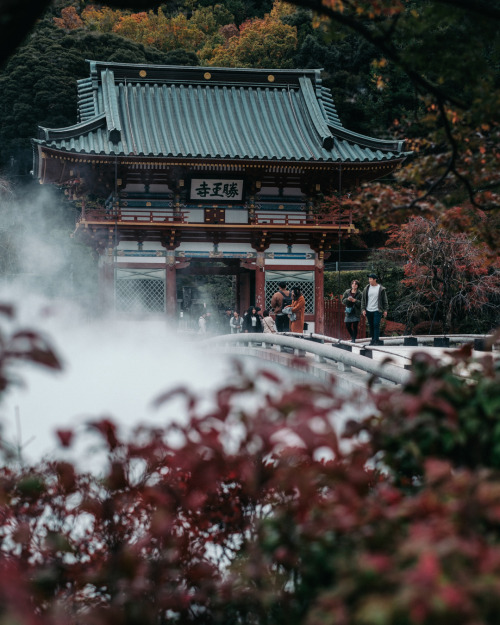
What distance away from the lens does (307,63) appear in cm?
4412

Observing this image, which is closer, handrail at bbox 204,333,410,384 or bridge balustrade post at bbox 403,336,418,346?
handrail at bbox 204,333,410,384

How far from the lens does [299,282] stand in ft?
75.4

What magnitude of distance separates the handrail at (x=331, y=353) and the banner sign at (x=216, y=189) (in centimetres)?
565

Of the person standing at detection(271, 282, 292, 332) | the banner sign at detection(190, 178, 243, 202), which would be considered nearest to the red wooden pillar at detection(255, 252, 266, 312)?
the banner sign at detection(190, 178, 243, 202)

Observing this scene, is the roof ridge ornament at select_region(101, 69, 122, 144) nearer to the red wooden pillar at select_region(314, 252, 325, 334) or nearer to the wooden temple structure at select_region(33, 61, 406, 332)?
the wooden temple structure at select_region(33, 61, 406, 332)

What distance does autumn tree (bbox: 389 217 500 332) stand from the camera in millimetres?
25766

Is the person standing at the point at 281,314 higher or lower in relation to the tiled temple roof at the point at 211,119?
→ lower

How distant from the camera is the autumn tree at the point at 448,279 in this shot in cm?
2577

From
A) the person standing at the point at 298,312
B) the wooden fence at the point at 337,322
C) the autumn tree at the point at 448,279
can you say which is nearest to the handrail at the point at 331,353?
the person standing at the point at 298,312

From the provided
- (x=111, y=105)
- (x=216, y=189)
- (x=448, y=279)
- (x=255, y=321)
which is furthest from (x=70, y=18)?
(x=255, y=321)

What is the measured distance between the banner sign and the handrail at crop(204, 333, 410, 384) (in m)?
5.65

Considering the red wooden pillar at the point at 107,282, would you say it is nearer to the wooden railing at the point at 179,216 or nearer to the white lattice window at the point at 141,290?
the white lattice window at the point at 141,290

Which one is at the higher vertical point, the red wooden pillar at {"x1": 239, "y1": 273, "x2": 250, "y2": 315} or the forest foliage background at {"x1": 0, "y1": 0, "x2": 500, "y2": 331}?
the forest foliage background at {"x1": 0, "y1": 0, "x2": 500, "y2": 331}

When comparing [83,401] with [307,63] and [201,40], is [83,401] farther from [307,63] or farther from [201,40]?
[201,40]
